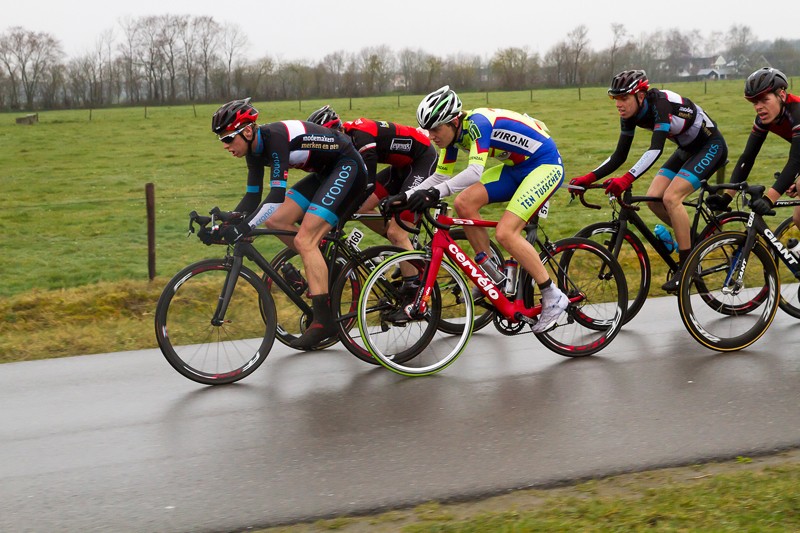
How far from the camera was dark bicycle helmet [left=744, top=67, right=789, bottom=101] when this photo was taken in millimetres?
7020

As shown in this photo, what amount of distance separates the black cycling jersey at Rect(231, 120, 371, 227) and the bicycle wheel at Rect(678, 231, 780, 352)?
258cm

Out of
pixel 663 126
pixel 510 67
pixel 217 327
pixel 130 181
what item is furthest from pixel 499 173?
pixel 510 67

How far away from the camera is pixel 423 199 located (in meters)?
6.09

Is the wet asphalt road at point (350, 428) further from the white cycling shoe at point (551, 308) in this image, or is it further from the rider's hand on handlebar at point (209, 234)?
the rider's hand on handlebar at point (209, 234)

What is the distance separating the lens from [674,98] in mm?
7738

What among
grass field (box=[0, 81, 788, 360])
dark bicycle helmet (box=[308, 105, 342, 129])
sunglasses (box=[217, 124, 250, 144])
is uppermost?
dark bicycle helmet (box=[308, 105, 342, 129])

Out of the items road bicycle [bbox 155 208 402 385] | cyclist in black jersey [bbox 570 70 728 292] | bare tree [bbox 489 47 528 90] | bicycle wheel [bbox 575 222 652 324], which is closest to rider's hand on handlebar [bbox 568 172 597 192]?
cyclist in black jersey [bbox 570 70 728 292]

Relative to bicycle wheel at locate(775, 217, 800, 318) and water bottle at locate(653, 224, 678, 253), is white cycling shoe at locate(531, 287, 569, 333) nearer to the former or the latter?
water bottle at locate(653, 224, 678, 253)

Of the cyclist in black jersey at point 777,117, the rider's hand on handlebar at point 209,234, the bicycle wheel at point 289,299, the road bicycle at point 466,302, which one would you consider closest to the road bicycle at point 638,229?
the road bicycle at point 466,302

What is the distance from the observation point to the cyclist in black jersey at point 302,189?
629 centimetres

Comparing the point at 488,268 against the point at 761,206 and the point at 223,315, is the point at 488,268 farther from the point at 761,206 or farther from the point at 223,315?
the point at 761,206

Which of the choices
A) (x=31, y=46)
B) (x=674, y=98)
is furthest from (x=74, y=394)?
(x=31, y=46)

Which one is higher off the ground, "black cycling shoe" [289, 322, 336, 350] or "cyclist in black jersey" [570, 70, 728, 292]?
"cyclist in black jersey" [570, 70, 728, 292]

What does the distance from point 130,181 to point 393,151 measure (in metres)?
24.0
